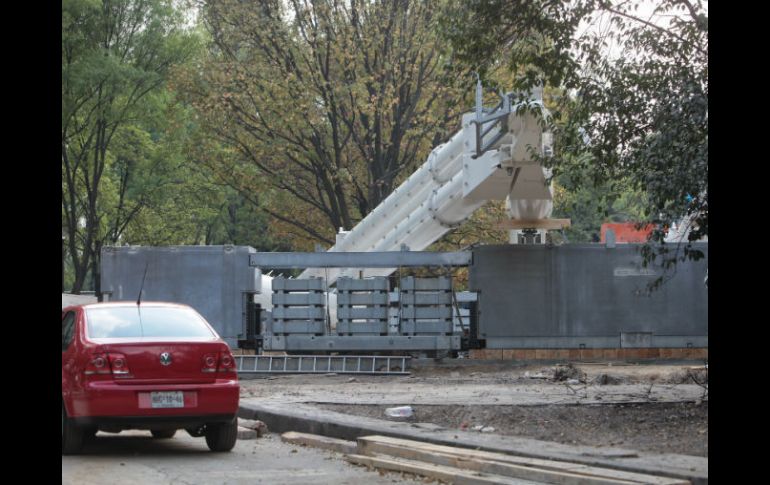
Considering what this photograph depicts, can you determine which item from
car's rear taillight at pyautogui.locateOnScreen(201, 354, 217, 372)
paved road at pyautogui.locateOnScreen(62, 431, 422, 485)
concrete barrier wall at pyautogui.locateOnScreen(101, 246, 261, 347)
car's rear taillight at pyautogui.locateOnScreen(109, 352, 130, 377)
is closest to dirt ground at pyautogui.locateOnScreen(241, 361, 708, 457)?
concrete barrier wall at pyautogui.locateOnScreen(101, 246, 261, 347)

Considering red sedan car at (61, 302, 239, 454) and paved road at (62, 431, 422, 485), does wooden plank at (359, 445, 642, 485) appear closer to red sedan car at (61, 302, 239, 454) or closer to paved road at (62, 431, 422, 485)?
paved road at (62, 431, 422, 485)

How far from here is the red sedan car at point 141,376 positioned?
36.5ft

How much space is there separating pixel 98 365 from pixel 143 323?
2.63 ft

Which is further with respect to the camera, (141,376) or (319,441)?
(319,441)

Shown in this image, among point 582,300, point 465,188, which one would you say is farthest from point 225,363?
point 582,300

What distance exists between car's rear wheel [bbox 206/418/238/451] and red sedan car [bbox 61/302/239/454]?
3.1 inches

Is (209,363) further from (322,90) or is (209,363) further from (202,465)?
(322,90)

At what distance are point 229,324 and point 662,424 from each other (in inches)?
545

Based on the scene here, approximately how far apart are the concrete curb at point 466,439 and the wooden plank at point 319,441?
0.25m

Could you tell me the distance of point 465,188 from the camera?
84.0 feet

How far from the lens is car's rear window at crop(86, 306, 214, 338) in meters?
11.7

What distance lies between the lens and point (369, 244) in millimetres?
29375

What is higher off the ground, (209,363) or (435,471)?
(209,363)
